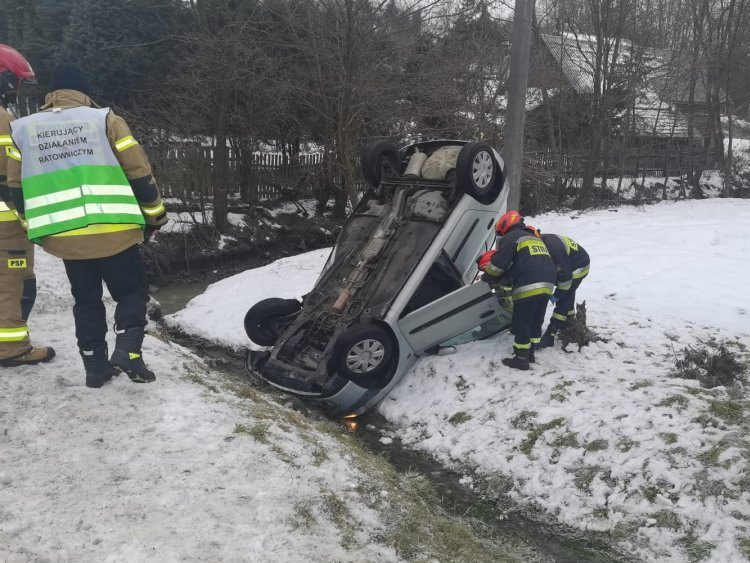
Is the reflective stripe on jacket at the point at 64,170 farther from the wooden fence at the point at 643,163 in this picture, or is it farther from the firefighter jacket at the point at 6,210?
the wooden fence at the point at 643,163

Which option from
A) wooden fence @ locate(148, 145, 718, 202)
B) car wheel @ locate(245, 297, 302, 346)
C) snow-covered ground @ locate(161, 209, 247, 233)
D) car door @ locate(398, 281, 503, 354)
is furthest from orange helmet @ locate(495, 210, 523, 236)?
snow-covered ground @ locate(161, 209, 247, 233)

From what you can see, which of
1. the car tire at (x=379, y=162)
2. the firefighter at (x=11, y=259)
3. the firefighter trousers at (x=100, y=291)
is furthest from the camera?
the car tire at (x=379, y=162)

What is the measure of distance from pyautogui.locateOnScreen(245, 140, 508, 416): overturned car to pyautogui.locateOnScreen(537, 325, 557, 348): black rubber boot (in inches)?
21.8

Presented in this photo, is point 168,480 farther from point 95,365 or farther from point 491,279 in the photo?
point 491,279

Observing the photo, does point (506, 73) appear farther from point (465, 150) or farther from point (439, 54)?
point (465, 150)

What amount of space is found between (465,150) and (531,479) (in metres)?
3.03

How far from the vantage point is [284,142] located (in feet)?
48.5

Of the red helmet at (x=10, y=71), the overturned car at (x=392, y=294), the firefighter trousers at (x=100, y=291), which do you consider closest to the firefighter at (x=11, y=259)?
the red helmet at (x=10, y=71)

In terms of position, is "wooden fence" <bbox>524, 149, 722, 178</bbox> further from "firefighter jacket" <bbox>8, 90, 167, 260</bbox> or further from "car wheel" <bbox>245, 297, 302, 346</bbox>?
"firefighter jacket" <bbox>8, 90, 167, 260</bbox>

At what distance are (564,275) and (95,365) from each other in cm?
411

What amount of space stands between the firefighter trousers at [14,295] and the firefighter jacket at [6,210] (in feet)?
0.05

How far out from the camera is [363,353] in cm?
466

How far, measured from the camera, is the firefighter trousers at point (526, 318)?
16.1 ft

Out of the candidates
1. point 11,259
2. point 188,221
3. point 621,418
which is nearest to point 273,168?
point 188,221
